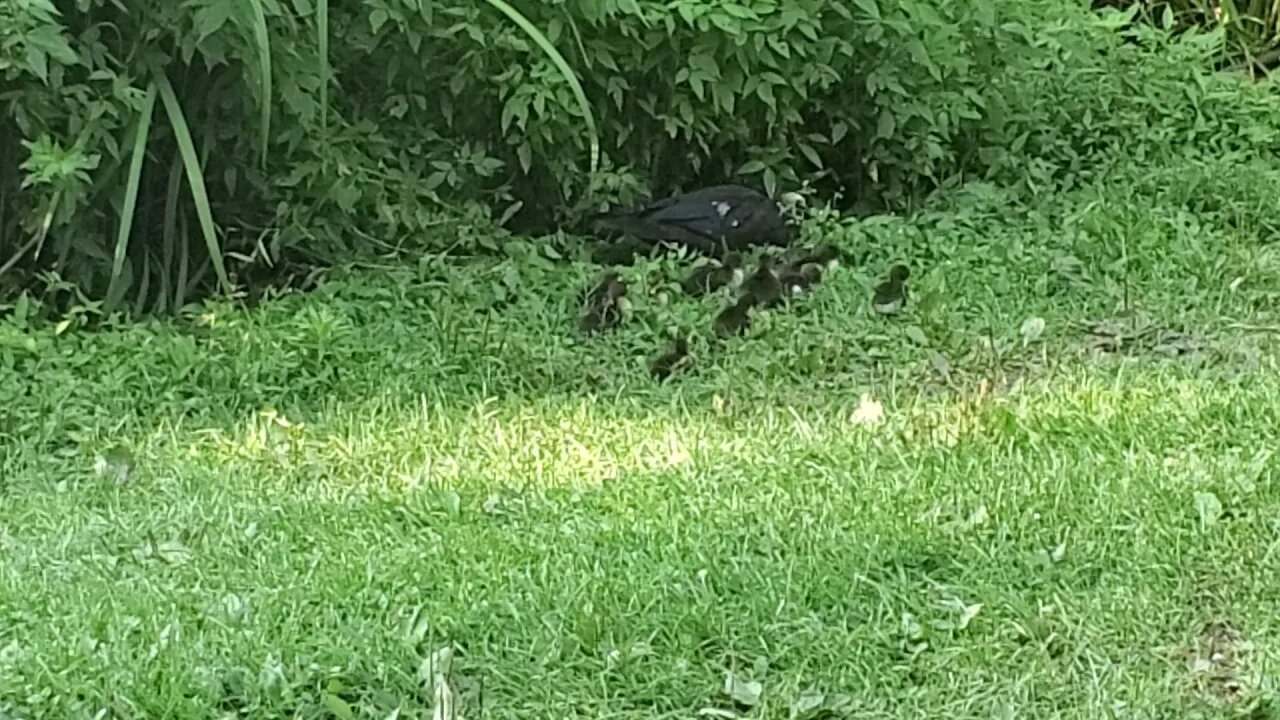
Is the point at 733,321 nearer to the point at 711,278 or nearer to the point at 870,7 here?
the point at 711,278

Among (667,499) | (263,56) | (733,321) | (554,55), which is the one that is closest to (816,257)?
(733,321)

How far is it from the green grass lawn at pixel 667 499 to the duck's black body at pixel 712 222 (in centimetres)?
31

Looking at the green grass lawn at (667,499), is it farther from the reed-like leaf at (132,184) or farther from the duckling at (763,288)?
the reed-like leaf at (132,184)

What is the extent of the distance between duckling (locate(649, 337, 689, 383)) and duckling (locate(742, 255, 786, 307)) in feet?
1.08

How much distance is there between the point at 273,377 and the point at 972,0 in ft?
8.42

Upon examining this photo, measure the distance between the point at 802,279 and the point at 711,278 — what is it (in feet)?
0.87

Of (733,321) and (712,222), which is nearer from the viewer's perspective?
(733,321)

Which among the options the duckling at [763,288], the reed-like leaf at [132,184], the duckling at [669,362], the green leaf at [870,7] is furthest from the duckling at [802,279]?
the reed-like leaf at [132,184]

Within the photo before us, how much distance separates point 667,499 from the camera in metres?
A: 3.06

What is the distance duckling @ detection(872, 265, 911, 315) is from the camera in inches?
168

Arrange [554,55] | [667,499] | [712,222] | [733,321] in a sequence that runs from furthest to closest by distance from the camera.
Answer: [712,222] < [554,55] < [733,321] < [667,499]

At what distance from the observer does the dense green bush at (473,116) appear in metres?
4.31

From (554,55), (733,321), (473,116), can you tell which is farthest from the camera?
(473,116)

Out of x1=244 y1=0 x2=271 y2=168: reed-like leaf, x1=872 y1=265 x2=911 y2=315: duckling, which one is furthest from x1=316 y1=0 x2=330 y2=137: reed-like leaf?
x1=872 y1=265 x2=911 y2=315: duckling
